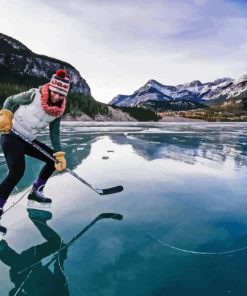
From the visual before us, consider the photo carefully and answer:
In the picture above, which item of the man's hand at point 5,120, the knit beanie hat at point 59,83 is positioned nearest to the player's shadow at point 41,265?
the man's hand at point 5,120

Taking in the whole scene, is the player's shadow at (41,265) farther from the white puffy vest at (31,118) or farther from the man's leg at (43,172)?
the white puffy vest at (31,118)

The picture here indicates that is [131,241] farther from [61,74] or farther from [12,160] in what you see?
[61,74]

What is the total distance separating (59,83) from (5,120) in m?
1.00

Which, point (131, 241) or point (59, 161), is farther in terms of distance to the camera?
point (59, 161)

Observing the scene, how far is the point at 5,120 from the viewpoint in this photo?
15.7 feet

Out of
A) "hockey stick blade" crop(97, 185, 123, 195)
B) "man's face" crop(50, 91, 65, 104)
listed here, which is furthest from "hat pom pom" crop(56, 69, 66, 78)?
"hockey stick blade" crop(97, 185, 123, 195)

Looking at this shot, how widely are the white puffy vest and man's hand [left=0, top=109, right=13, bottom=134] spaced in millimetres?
228

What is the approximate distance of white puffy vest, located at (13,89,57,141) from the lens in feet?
16.4

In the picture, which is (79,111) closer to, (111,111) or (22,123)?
(111,111)

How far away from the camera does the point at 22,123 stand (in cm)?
512

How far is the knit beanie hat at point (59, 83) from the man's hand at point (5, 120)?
76 centimetres

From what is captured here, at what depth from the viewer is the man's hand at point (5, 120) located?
4762mm

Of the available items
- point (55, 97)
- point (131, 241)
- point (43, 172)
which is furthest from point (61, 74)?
point (131, 241)

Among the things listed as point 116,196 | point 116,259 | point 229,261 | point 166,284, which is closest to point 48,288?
point 116,259
